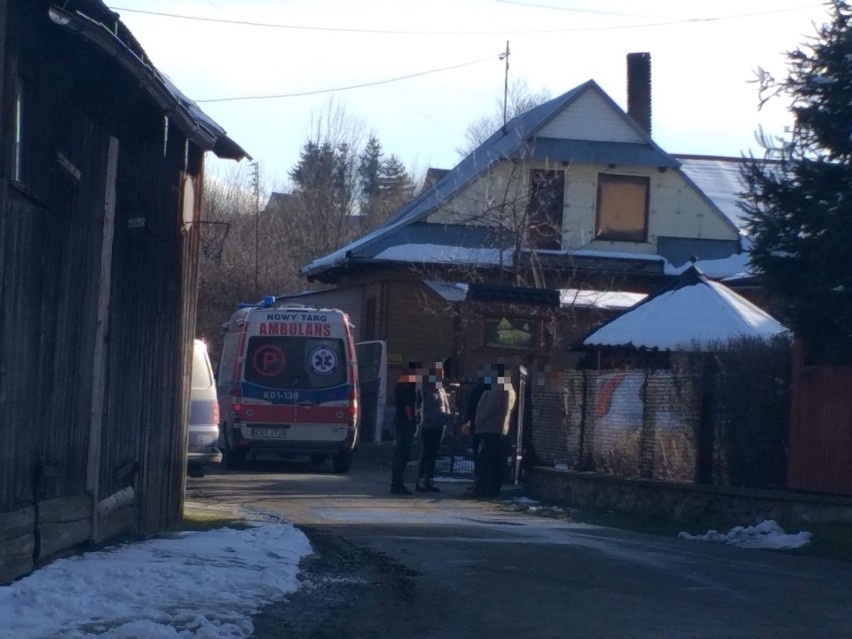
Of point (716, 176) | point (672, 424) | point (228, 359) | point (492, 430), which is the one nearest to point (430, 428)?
point (492, 430)

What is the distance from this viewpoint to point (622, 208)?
36188 millimetres

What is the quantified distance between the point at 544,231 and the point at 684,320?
13.7 meters

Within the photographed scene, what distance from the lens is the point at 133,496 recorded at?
37.1 feet

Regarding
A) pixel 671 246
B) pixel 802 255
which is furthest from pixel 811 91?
pixel 671 246

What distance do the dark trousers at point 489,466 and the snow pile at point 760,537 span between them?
15.5ft

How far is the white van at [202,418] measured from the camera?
18.7 metres

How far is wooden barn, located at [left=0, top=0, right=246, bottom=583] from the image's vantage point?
791cm

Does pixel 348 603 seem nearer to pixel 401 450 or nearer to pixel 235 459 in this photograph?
pixel 401 450

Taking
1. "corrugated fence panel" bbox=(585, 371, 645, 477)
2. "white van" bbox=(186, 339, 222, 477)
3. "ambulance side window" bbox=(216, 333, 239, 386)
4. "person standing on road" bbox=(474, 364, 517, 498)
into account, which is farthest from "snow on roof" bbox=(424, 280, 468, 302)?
"corrugated fence panel" bbox=(585, 371, 645, 477)

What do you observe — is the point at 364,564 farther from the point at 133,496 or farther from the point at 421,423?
the point at 421,423

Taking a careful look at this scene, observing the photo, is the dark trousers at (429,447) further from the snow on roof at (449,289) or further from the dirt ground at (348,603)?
the snow on roof at (449,289)

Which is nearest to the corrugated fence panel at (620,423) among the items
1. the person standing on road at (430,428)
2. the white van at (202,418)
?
the person standing on road at (430,428)

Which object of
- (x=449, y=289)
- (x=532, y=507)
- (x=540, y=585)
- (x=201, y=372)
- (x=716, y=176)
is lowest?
(x=532, y=507)

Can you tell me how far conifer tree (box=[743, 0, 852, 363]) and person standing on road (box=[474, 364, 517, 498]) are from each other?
4.95 m
